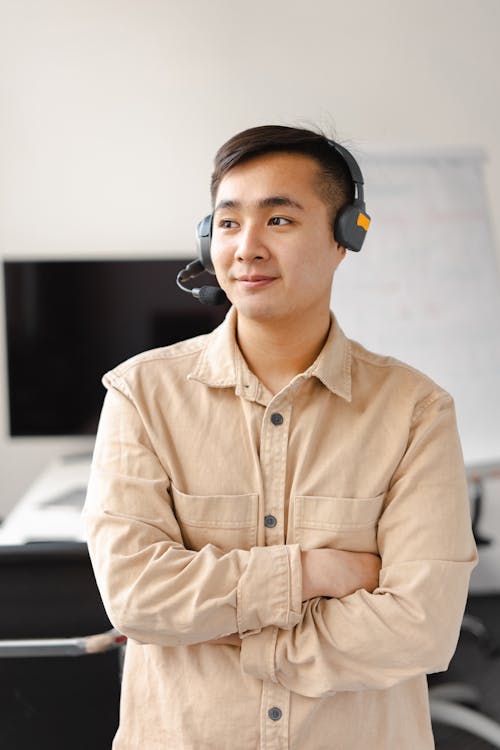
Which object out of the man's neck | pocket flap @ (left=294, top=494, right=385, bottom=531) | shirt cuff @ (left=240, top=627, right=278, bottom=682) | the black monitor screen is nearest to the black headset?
the man's neck

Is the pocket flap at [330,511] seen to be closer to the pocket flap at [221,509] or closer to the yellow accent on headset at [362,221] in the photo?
the pocket flap at [221,509]

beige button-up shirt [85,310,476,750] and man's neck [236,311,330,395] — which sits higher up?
man's neck [236,311,330,395]

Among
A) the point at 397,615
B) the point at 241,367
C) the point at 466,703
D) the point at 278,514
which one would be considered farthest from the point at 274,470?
the point at 466,703

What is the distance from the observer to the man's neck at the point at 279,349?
1266 mm

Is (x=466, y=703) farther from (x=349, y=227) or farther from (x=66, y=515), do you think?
(x=349, y=227)

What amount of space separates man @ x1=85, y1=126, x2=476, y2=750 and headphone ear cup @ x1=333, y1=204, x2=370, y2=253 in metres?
0.01

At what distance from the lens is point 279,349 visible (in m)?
1.28

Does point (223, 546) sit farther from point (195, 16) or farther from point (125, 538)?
point (195, 16)

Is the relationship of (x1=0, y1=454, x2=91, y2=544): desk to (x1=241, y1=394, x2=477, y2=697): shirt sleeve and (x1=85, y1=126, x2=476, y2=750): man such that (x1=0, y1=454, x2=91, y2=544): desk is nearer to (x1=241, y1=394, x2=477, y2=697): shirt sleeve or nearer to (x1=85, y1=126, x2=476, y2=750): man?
(x1=85, y1=126, x2=476, y2=750): man

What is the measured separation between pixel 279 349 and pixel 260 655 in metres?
0.48

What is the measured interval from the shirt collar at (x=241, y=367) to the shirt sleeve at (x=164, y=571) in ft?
0.54

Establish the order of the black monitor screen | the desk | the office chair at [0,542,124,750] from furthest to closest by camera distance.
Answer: the black monitor screen
the desk
the office chair at [0,542,124,750]

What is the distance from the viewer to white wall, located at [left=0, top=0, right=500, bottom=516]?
10.8ft

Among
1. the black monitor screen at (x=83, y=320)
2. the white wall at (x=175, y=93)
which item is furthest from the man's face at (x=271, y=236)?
the white wall at (x=175, y=93)
